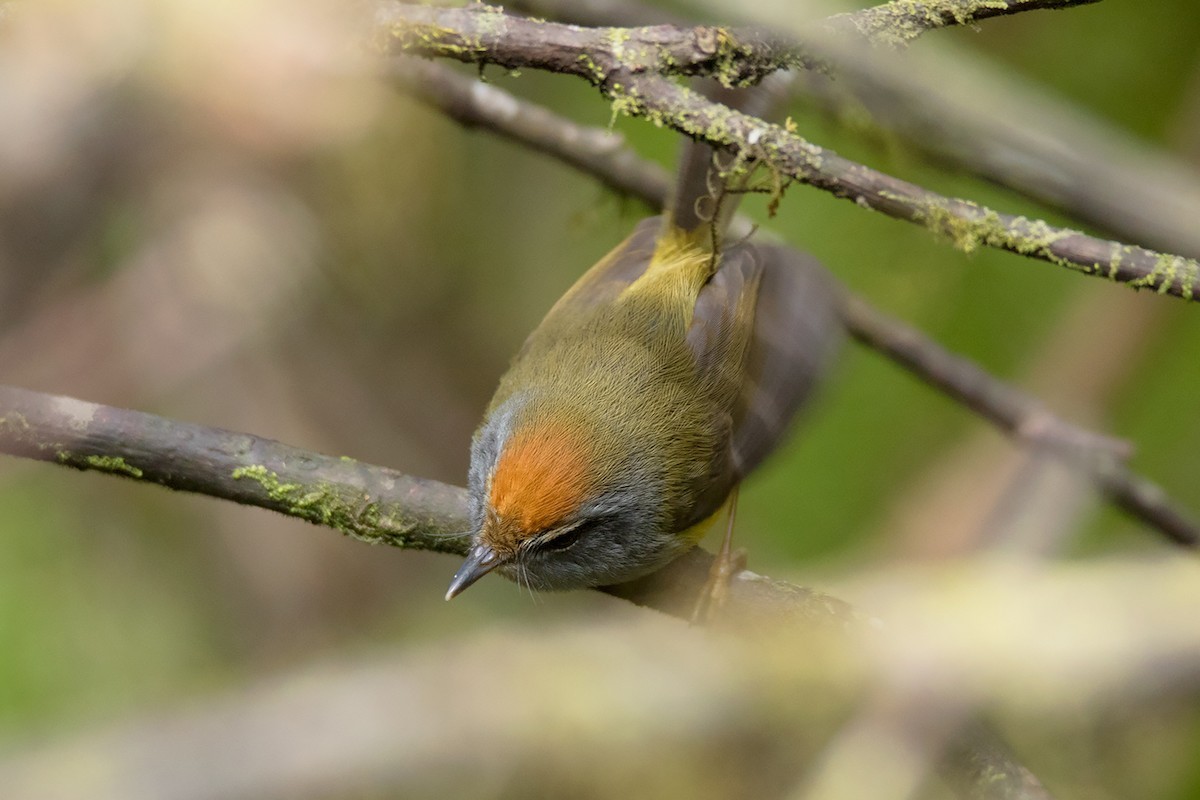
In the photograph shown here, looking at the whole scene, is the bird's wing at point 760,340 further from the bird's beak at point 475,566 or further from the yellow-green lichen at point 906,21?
the yellow-green lichen at point 906,21

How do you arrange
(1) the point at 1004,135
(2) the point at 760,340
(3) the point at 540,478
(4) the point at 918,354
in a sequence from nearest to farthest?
1. (1) the point at 1004,135
2. (3) the point at 540,478
3. (2) the point at 760,340
4. (4) the point at 918,354

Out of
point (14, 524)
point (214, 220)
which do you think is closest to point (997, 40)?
point (214, 220)

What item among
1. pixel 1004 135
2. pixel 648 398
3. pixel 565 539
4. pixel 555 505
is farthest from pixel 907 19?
pixel 565 539

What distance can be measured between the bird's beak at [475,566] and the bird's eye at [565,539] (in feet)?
0.51

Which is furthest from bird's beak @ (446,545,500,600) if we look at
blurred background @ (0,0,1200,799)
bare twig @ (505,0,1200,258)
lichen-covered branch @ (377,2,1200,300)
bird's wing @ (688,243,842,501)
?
blurred background @ (0,0,1200,799)

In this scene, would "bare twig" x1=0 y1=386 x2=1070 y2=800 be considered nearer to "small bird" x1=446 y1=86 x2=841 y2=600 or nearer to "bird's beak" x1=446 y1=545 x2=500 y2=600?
"bird's beak" x1=446 y1=545 x2=500 y2=600

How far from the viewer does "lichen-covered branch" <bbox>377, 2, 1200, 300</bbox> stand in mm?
2150

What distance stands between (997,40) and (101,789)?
4959 mm

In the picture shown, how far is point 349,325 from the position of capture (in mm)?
6090

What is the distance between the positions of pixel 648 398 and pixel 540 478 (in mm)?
521

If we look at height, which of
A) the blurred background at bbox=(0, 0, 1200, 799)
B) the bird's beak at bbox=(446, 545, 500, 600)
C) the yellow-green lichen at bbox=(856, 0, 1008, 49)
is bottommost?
the blurred background at bbox=(0, 0, 1200, 799)

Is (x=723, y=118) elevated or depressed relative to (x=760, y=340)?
elevated

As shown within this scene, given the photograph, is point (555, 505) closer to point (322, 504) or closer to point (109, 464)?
point (322, 504)

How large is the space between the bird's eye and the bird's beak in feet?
0.51
